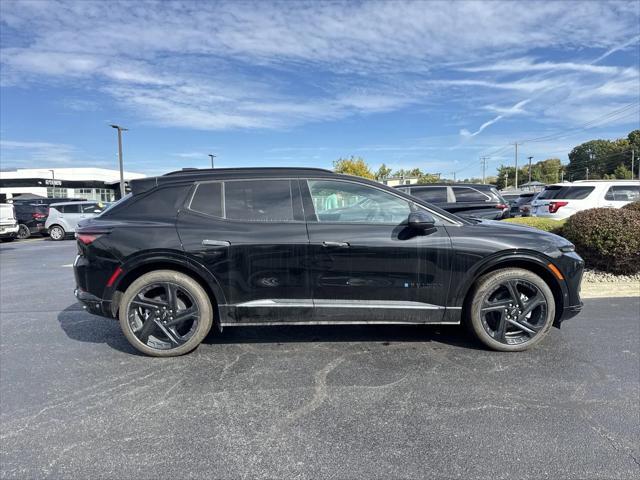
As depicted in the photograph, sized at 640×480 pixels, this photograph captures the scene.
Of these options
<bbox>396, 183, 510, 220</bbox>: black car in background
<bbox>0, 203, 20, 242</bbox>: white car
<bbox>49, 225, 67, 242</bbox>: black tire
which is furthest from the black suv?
<bbox>49, 225, 67, 242</bbox>: black tire

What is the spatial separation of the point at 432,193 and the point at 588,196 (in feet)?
13.7

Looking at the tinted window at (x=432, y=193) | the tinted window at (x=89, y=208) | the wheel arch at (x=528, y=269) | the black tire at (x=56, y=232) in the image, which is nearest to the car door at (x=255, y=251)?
the wheel arch at (x=528, y=269)

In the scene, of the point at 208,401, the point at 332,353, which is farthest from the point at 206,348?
the point at 332,353

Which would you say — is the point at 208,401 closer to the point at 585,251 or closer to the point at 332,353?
the point at 332,353

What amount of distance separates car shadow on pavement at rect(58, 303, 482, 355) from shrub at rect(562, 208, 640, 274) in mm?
3514

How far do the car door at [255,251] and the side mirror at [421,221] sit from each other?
963 millimetres

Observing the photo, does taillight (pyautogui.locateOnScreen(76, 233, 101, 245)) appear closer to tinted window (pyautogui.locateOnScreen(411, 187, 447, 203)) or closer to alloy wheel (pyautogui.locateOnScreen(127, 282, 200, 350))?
alloy wheel (pyautogui.locateOnScreen(127, 282, 200, 350))

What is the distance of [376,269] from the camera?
3.55m

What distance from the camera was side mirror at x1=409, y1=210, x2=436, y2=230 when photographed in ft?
11.3

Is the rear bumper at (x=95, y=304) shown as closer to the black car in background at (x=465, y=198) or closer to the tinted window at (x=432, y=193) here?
the black car in background at (x=465, y=198)

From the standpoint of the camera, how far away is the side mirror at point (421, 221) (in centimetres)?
344

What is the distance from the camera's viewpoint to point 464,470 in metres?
2.23

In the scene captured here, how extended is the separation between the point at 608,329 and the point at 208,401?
4.25m

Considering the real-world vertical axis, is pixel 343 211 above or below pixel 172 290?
above
